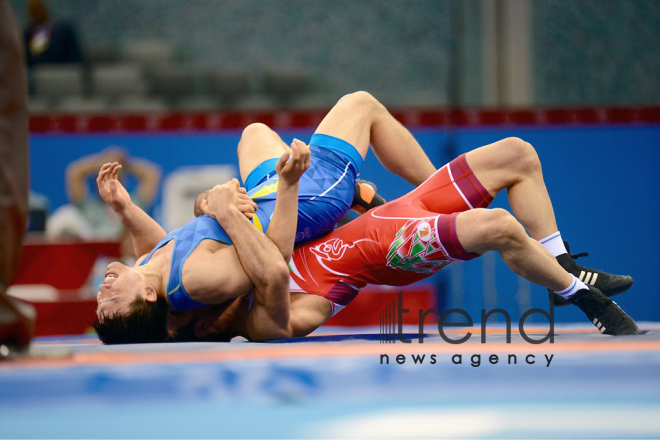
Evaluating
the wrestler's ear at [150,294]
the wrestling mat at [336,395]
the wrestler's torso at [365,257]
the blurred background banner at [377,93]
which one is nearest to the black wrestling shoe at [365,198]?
the wrestler's torso at [365,257]

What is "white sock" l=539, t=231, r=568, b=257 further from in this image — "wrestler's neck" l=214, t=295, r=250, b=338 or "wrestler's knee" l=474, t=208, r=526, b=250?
"wrestler's neck" l=214, t=295, r=250, b=338

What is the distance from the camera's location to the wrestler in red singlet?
1831mm

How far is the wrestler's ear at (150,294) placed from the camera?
179 cm

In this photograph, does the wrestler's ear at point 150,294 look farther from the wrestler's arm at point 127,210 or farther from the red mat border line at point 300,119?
the red mat border line at point 300,119

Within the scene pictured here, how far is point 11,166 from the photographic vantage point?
1.05 metres

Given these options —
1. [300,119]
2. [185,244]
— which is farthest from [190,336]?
[300,119]

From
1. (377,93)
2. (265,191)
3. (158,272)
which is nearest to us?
(158,272)

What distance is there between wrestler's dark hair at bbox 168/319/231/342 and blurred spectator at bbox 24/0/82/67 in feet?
13.3

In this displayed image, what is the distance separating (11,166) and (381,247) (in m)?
1.02

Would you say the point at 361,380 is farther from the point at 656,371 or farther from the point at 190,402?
the point at 656,371

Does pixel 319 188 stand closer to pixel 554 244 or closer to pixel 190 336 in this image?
pixel 190 336

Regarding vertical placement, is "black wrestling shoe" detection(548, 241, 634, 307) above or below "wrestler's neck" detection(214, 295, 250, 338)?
above

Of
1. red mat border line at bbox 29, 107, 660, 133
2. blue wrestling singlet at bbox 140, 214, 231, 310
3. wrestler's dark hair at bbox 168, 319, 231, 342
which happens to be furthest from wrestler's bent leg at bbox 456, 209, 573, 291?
red mat border line at bbox 29, 107, 660, 133

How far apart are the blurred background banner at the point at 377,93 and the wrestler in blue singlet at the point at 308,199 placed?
1.92 meters
